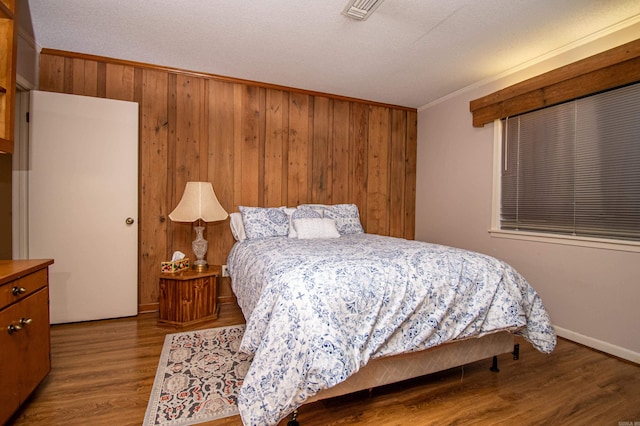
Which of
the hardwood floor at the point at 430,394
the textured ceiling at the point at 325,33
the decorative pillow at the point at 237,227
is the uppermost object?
the textured ceiling at the point at 325,33

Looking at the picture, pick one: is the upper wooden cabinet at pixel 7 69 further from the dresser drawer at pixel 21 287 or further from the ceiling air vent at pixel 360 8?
the ceiling air vent at pixel 360 8

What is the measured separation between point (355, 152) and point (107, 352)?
3059 millimetres

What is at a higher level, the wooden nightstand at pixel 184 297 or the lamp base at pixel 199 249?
the lamp base at pixel 199 249

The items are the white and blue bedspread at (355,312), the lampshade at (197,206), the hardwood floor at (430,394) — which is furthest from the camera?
the lampshade at (197,206)

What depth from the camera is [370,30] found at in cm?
225

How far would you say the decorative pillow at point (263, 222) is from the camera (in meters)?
2.88

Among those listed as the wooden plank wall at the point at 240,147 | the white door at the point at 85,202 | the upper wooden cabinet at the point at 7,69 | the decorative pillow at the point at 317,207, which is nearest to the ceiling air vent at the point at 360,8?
the wooden plank wall at the point at 240,147

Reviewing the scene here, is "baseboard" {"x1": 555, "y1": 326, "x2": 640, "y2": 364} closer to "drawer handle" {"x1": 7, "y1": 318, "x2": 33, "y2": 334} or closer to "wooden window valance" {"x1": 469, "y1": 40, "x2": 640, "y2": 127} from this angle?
"wooden window valance" {"x1": 469, "y1": 40, "x2": 640, "y2": 127}

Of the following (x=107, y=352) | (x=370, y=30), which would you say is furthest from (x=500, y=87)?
(x=107, y=352)

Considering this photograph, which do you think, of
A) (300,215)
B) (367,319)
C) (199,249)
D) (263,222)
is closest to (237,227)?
(263,222)

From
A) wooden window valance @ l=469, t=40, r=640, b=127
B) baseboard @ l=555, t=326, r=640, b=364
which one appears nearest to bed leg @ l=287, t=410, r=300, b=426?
baseboard @ l=555, t=326, r=640, b=364

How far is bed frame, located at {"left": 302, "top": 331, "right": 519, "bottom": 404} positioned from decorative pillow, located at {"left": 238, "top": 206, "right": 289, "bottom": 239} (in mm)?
1703

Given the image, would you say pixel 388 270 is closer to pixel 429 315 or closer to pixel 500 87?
pixel 429 315

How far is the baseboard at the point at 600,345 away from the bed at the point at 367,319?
2.82 ft
